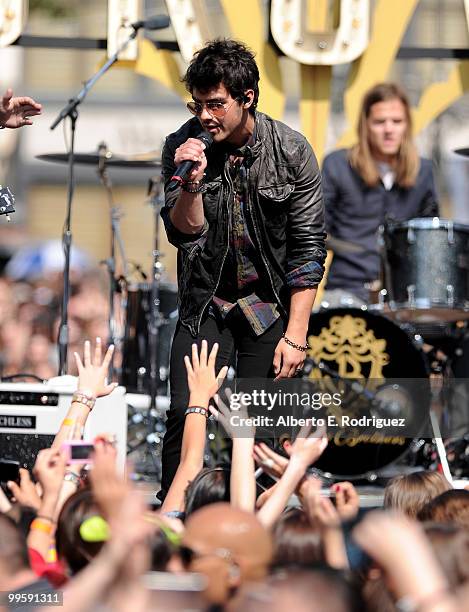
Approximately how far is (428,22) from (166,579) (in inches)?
475

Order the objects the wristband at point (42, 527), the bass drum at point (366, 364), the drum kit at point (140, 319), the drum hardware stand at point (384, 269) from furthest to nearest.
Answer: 1. the drum kit at point (140, 319)
2. the drum hardware stand at point (384, 269)
3. the bass drum at point (366, 364)
4. the wristband at point (42, 527)

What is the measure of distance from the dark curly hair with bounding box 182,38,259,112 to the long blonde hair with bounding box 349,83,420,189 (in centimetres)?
327

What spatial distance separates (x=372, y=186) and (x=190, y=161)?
3.67m

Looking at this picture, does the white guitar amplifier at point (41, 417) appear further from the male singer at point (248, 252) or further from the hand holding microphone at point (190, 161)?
the hand holding microphone at point (190, 161)

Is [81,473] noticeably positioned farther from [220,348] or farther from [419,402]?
[419,402]

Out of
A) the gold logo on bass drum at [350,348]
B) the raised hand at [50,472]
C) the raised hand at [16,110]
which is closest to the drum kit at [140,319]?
the gold logo on bass drum at [350,348]

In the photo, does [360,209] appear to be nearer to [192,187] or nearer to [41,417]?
[41,417]

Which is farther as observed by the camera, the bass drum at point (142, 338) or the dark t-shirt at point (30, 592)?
the bass drum at point (142, 338)

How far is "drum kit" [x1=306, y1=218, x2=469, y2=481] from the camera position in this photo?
6.79m

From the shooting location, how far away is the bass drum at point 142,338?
8273 mm

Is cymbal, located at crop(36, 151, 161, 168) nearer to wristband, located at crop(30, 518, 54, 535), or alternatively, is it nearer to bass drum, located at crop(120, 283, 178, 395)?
bass drum, located at crop(120, 283, 178, 395)

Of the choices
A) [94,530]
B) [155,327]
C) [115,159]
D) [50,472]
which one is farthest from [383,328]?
[94,530]

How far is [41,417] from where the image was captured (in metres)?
5.39

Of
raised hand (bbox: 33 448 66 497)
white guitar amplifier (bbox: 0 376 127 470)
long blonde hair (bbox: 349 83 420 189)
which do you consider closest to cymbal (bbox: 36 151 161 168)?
long blonde hair (bbox: 349 83 420 189)
